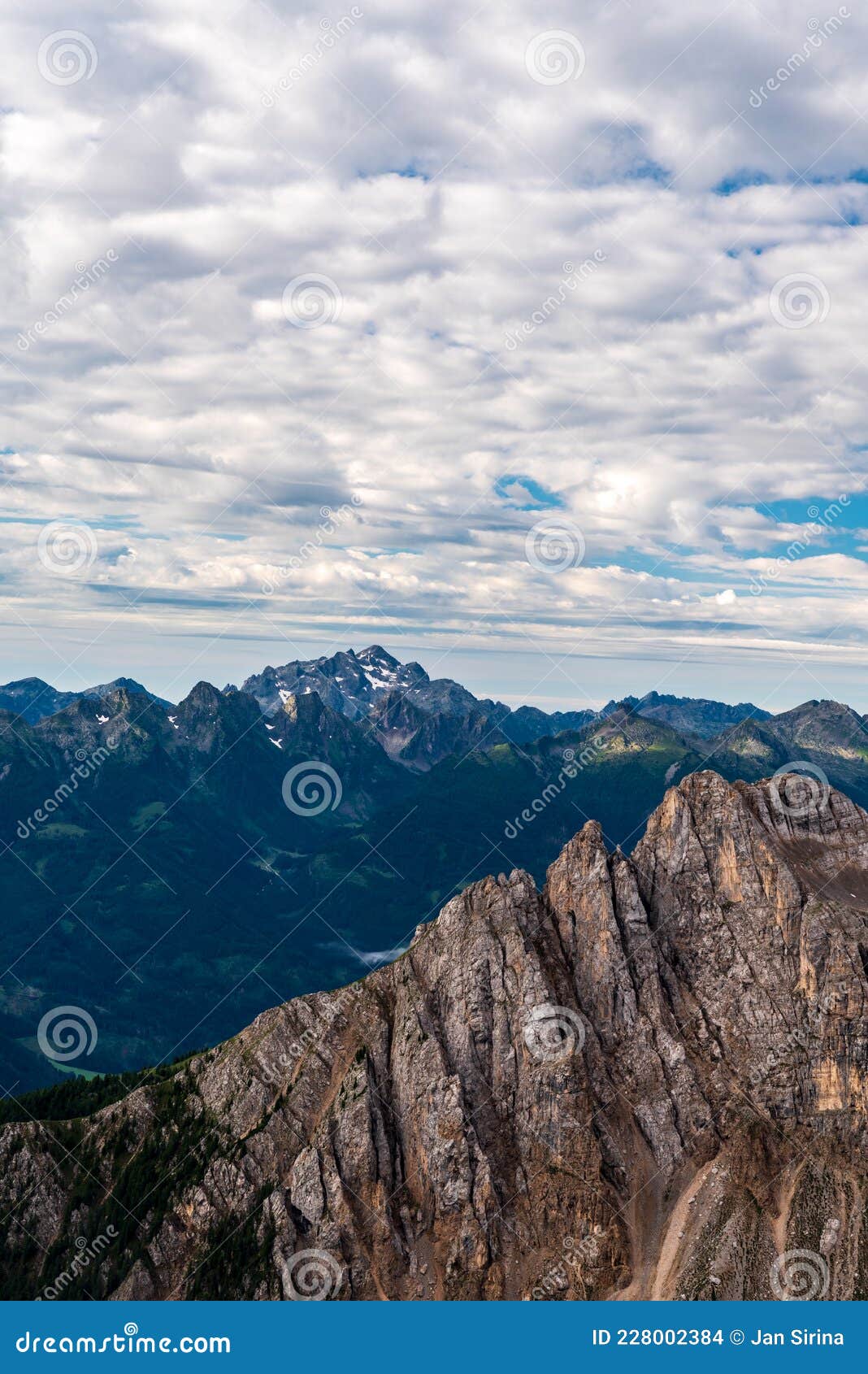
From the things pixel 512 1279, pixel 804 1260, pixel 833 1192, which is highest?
pixel 833 1192

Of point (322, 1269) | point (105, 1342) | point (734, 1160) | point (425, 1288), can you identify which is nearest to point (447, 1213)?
point (425, 1288)

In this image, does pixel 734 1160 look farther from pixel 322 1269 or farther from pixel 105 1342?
pixel 105 1342

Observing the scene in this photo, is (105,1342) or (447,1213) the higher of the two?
(447,1213)

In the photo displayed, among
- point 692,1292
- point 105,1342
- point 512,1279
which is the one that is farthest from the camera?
point 512,1279

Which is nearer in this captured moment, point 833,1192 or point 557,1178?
point 833,1192

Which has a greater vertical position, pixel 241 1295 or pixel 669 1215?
pixel 669 1215

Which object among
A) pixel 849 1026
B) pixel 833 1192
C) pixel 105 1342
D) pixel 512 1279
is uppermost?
pixel 849 1026

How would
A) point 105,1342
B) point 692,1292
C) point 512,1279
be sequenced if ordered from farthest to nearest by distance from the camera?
point 512,1279 → point 692,1292 → point 105,1342

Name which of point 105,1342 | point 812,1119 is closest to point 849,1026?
point 812,1119

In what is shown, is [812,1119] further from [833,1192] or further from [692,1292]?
[692,1292]
